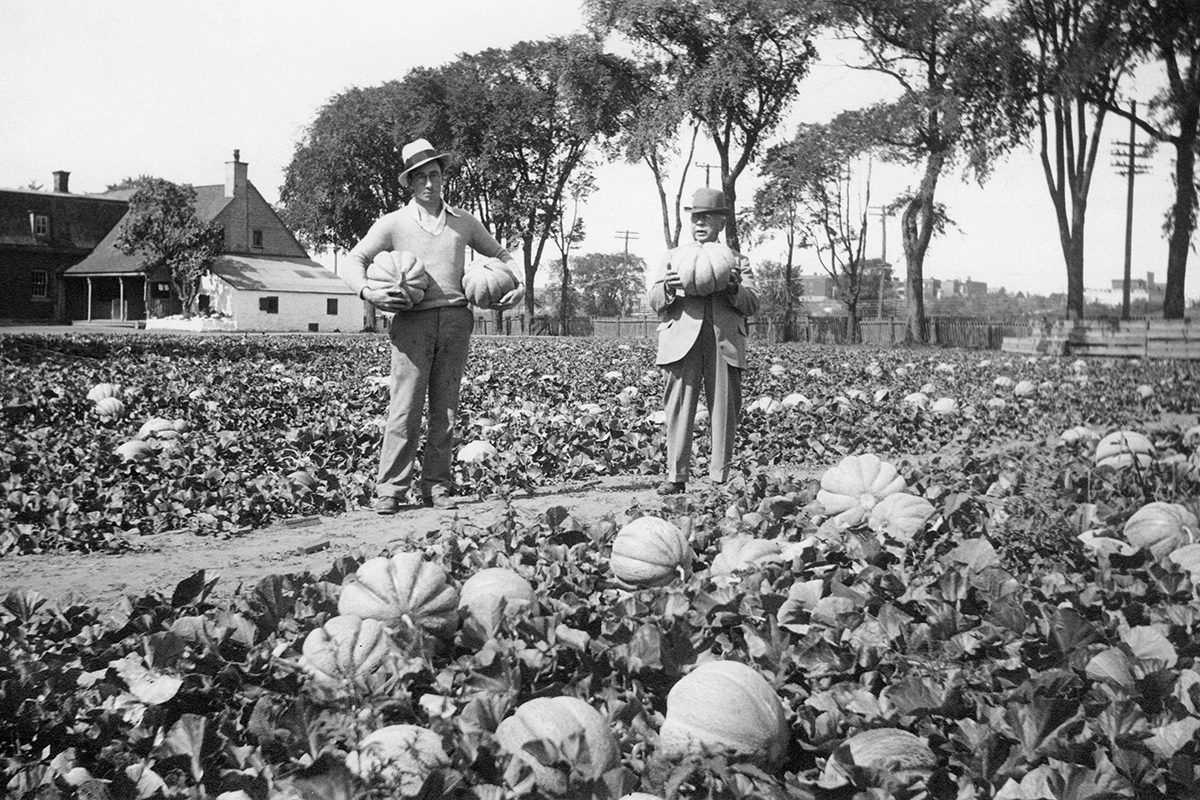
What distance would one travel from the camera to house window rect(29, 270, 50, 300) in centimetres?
5897

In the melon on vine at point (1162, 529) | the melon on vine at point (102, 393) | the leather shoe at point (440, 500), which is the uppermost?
the melon on vine at point (102, 393)

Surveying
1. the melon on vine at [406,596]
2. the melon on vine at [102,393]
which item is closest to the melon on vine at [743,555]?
the melon on vine at [406,596]

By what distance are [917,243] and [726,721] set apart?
35500 millimetres

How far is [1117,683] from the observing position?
2.45 metres

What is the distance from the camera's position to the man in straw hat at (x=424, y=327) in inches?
230

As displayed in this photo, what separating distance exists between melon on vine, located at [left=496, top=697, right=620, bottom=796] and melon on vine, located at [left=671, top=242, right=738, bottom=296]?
12.8 feet

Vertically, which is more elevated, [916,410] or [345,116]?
[345,116]

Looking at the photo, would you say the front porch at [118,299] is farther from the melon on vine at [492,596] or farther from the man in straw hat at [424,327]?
the melon on vine at [492,596]

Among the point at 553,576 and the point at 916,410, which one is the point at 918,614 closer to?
the point at 553,576

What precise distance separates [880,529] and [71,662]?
2858 mm

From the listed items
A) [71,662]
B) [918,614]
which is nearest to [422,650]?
[71,662]

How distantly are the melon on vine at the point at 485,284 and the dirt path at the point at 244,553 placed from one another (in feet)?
3.91

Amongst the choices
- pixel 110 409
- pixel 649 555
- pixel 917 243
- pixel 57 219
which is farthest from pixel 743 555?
pixel 57 219

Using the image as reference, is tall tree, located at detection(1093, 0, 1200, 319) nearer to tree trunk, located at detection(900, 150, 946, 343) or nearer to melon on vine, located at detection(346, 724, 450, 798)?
tree trunk, located at detection(900, 150, 946, 343)
